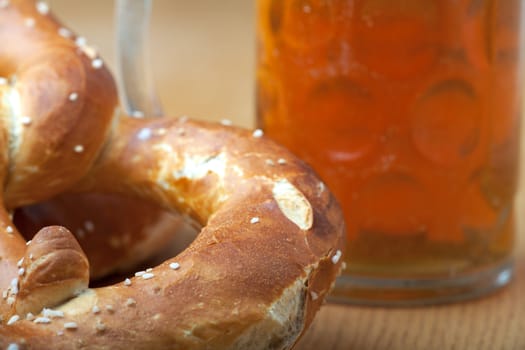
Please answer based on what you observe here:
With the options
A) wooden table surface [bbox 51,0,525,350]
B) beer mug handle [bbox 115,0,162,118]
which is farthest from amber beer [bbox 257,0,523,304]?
beer mug handle [bbox 115,0,162,118]

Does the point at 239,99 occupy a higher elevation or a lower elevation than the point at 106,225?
lower

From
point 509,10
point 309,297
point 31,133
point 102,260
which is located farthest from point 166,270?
point 509,10

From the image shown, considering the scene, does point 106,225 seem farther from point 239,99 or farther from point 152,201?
point 239,99

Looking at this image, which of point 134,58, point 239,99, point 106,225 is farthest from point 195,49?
point 106,225

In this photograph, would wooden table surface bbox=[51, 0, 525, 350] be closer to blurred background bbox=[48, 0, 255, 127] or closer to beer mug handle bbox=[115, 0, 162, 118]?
blurred background bbox=[48, 0, 255, 127]

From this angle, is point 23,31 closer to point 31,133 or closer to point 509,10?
point 31,133

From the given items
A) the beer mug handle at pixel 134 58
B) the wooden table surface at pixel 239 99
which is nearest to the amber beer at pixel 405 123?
the wooden table surface at pixel 239 99
